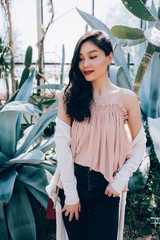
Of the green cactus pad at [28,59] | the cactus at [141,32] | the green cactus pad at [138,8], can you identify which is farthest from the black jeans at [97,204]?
the green cactus pad at [28,59]

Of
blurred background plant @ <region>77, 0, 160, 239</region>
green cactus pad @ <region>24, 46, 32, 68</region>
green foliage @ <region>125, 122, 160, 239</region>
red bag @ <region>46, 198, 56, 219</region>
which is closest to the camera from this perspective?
red bag @ <region>46, 198, 56, 219</region>

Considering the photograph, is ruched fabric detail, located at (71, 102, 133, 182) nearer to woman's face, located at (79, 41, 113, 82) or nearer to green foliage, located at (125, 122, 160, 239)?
woman's face, located at (79, 41, 113, 82)

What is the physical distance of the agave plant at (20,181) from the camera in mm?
1078

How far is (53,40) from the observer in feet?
13.4

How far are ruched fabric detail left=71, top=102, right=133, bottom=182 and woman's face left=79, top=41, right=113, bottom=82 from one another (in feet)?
0.39

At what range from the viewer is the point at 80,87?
85 centimetres

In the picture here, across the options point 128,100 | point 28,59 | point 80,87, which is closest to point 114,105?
point 128,100

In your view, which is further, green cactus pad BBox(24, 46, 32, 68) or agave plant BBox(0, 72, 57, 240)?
green cactus pad BBox(24, 46, 32, 68)

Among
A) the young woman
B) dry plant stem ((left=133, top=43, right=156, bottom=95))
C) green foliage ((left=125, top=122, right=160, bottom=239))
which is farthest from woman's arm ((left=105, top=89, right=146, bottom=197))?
green foliage ((left=125, top=122, right=160, bottom=239))

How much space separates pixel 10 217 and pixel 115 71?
3.50 feet

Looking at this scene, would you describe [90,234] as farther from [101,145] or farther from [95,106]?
[95,106]

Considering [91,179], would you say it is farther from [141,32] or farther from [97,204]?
[141,32]

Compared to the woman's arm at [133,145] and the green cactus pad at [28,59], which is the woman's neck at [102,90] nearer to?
the woman's arm at [133,145]

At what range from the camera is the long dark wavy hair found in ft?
2.56
